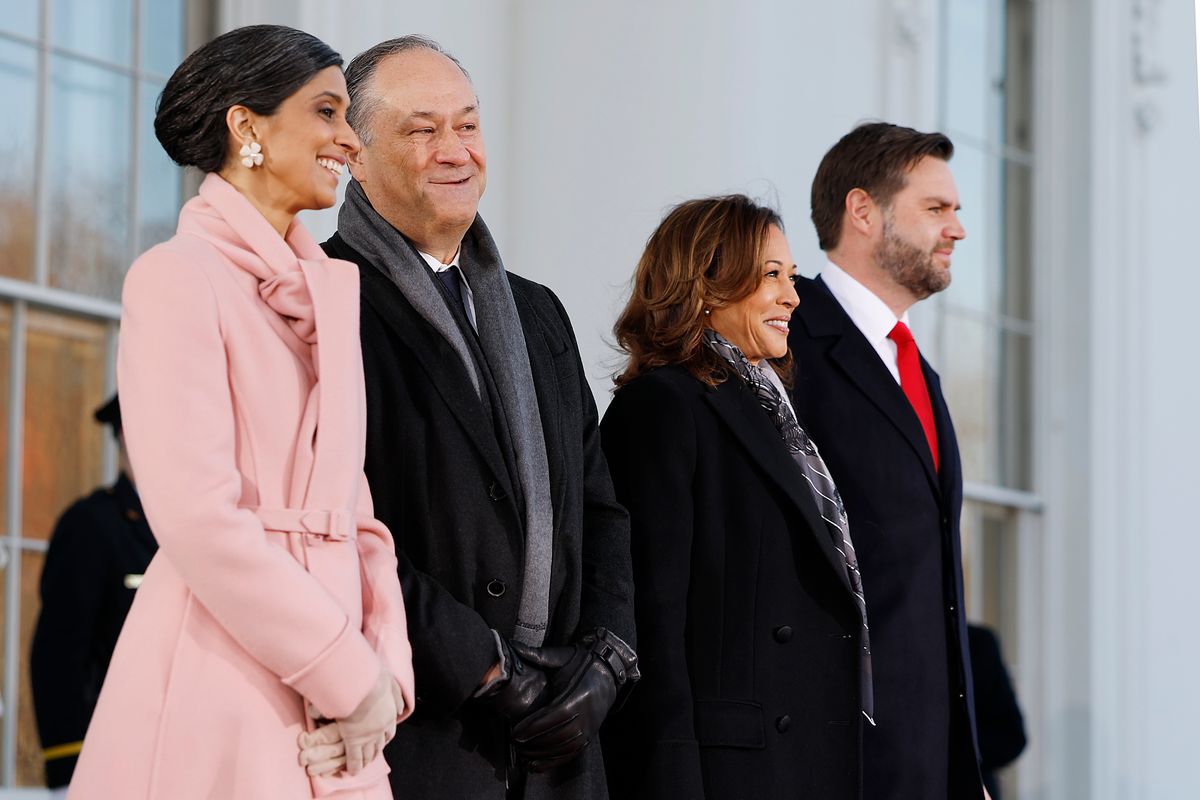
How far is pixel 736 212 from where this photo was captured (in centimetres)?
377

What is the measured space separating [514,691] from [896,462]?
54.5 inches

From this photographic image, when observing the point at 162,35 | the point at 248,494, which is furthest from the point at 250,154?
the point at 162,35

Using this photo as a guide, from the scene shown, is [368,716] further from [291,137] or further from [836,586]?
[836,586]

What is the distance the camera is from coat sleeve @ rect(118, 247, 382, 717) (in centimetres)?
248

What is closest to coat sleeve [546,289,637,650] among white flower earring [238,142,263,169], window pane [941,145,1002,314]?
white flower earring [238,142,263,169]

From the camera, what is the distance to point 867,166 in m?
4.61

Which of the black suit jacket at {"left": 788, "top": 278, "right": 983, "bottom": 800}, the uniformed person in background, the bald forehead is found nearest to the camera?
the bald forehead

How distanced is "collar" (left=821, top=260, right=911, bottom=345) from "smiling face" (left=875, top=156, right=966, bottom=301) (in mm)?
94

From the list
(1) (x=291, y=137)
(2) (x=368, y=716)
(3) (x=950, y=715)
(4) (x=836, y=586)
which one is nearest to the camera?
(2) (x=368, y=716)

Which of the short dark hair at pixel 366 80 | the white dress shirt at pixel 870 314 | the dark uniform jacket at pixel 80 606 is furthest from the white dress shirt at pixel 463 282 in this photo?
the dark uniform jacket at pixel 80 606

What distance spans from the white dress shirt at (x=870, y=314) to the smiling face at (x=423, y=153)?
1.31m

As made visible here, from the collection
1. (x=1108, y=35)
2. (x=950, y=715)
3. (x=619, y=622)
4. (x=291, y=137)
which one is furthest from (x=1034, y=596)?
(x=291, y=137)

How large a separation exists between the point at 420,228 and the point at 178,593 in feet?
2.87

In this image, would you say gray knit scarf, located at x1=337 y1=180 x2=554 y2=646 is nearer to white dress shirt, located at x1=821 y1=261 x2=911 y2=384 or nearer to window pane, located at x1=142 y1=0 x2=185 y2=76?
white dress shirt, located at x1=821 y1=261 x2=911 y2=384
